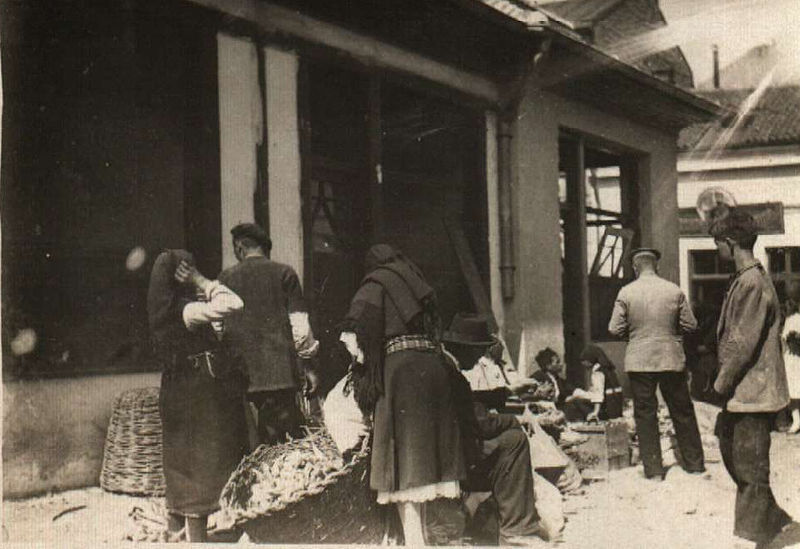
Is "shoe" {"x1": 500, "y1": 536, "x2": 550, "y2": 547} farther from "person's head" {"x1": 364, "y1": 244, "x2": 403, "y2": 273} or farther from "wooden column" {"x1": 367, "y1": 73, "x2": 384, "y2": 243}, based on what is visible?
"wooden column" {"x1": 367, "y1": 73, "x2": 384, "y2": 243}

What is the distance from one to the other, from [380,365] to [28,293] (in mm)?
1986

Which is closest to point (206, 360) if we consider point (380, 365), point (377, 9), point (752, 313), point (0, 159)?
point (380, 365)

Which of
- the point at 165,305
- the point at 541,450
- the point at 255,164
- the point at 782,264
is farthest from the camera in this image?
the point at 782,264

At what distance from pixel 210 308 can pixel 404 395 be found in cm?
99

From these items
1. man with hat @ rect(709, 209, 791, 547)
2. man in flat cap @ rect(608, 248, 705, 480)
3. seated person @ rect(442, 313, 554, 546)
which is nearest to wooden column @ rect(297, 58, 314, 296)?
seated person @ rect(442, 313, 554, 546)

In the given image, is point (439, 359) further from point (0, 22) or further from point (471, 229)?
point (471, 229)

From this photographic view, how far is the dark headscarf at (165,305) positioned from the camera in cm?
410

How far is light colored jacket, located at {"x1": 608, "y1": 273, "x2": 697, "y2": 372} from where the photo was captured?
662cm

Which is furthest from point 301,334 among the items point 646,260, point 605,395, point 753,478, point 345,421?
point 605,395

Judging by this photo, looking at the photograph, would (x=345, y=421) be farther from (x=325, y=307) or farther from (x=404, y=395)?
(x=325, y=307)

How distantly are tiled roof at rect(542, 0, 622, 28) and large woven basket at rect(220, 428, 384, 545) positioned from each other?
10.7 metres

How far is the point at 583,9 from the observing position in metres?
14.2

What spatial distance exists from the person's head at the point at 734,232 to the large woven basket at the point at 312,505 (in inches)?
82.8

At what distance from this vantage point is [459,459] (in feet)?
14.0
